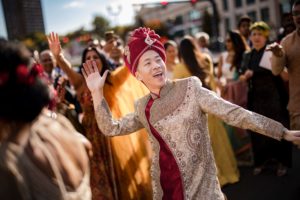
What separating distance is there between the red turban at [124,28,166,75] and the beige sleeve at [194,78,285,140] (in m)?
0.35

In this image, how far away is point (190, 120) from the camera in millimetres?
2176

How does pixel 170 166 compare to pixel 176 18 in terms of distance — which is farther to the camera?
pixel 176 18

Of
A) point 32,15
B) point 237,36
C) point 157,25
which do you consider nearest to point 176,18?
point 157,25

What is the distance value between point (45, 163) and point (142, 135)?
264cm

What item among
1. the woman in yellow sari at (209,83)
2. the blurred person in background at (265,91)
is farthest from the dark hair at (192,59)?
the blurred person in background at (265,91)

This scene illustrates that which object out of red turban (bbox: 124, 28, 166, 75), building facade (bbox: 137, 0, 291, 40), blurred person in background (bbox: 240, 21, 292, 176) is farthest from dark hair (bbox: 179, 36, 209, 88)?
building facade (bbox: 137, 0, 291, 40)

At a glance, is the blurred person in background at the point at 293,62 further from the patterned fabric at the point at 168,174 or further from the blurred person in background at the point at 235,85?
the blurred person in background at the point at 235,85

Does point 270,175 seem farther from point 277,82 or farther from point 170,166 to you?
point 170,166

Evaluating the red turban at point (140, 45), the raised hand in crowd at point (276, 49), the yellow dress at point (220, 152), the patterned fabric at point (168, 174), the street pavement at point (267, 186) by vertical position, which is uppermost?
the red turban at point (140, 45)

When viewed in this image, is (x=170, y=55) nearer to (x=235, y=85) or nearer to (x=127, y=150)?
(x=235, y=85)

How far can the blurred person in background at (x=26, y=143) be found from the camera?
1.27 meters

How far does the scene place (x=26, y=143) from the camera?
137cm

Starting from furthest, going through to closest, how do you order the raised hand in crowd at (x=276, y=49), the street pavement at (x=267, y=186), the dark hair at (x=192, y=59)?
1. the dark hair at (x=192, y=59)
2. the street pavement at (x=267, y=186)
3. the raised hand in crowd at (x=276, y=49)

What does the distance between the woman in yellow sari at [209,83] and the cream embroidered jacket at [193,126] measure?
2183 millimetres
